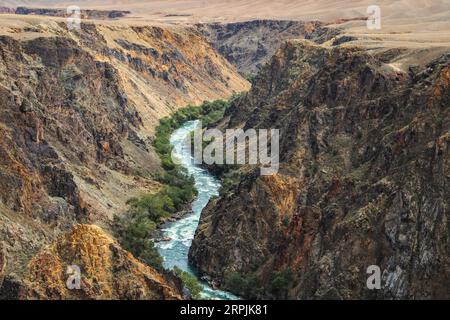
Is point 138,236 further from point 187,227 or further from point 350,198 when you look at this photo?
point 350,198

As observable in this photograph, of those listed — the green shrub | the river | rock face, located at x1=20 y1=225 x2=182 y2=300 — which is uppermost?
rock face, located at x1=20 y1=225 x2=182 y2=300

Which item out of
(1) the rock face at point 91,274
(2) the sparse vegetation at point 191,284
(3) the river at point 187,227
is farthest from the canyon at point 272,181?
(2) the sparse vegetation at point 191,284

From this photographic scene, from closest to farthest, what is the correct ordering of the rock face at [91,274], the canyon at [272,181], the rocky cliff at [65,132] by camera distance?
the rock face at [91,274] < the canyon at [272,181] < the rocky cliff at [65,132]

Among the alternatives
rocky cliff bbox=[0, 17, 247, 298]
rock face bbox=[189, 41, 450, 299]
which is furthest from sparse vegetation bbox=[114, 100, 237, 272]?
rock face bbox=[189, 41, 450, 299]

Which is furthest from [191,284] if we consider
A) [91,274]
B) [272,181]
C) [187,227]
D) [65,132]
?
[65,132]

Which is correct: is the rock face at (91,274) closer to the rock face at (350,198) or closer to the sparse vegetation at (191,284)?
the sparse vegetation at (191,284)

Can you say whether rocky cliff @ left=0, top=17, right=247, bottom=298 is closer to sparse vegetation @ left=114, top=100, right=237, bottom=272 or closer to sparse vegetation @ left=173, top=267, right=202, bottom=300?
sparse vegetation @ left=114, top=100, right=237, bottom=272
